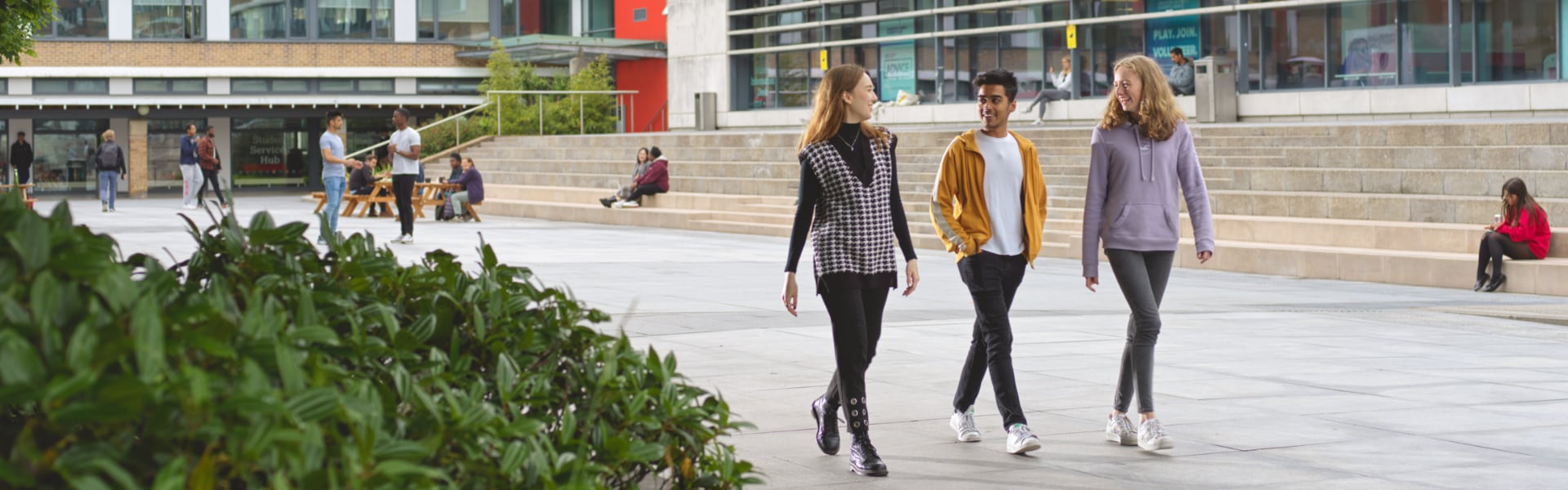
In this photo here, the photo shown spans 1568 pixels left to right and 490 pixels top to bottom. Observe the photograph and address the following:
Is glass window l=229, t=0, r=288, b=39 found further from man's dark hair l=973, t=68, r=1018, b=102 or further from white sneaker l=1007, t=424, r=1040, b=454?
white sneaker l=1007, t=424, r=1040, b=454

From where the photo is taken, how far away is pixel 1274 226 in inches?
663

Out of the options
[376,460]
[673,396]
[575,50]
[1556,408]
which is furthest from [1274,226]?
[575,50]

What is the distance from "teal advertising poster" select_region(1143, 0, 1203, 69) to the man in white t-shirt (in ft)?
53.2

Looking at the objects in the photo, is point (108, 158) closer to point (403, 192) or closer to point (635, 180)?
point (635, 180)

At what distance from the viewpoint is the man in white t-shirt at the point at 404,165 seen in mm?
17922

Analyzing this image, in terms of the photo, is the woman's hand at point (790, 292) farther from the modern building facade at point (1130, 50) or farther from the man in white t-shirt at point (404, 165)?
the modern building facade at point (1130, 50)

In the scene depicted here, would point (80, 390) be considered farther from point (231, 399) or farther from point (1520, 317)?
point (1520, 317)

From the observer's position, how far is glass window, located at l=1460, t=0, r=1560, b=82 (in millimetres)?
24547

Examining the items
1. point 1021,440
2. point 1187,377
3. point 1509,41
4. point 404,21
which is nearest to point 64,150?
point 404,21

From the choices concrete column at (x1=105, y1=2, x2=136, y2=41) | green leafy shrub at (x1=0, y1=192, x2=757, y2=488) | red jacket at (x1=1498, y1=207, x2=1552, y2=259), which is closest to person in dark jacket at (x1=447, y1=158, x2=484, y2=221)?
red jacket at (x1=1498, y1=207, x2=1552, y2=259)

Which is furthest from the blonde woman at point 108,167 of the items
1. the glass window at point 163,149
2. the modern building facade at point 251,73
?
the glass window at point 163,149

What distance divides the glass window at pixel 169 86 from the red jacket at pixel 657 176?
21.5 meters

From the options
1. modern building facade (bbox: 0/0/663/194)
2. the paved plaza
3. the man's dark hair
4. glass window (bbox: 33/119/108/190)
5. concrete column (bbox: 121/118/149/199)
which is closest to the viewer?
the paved plaza

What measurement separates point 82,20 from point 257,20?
14.1 feet
